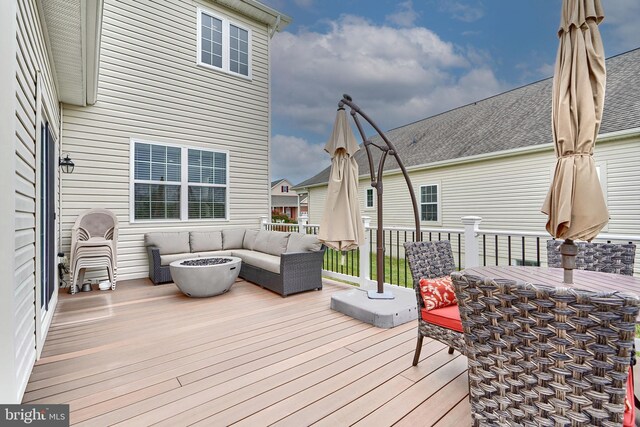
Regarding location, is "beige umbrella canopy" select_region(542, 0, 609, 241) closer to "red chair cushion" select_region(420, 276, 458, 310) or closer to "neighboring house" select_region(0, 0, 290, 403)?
"red chair cushion" select_region(420, 276, 458, 310)

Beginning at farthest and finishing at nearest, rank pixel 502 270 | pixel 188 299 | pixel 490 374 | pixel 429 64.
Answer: pixel 429 64, pixel 188 299, pixel 502 270, pixel 490 374

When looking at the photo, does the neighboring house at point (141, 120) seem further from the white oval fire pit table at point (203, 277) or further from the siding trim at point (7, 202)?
the white oval fire pit table at point (203, 277)

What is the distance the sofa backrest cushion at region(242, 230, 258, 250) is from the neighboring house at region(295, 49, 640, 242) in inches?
245

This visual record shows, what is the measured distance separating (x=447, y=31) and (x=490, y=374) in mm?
12945

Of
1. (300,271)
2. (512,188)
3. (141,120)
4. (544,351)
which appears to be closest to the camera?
(544,351)

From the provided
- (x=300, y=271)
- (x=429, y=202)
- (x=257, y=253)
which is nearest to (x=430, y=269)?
(x=300, y=271)

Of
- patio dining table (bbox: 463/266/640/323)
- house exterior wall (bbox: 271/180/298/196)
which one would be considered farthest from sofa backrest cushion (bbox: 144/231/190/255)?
house exterior wall (bbox: 271/180/298/196)

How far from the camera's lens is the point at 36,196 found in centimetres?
254

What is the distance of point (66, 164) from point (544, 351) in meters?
6.11

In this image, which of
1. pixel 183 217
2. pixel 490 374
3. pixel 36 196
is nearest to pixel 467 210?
pixel 183 217

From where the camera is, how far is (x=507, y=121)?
8.87m

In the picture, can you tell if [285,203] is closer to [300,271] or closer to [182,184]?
[182,184]

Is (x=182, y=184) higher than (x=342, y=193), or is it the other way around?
(x=182, y=184)

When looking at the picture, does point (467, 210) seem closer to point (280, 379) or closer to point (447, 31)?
point (447, 31)
